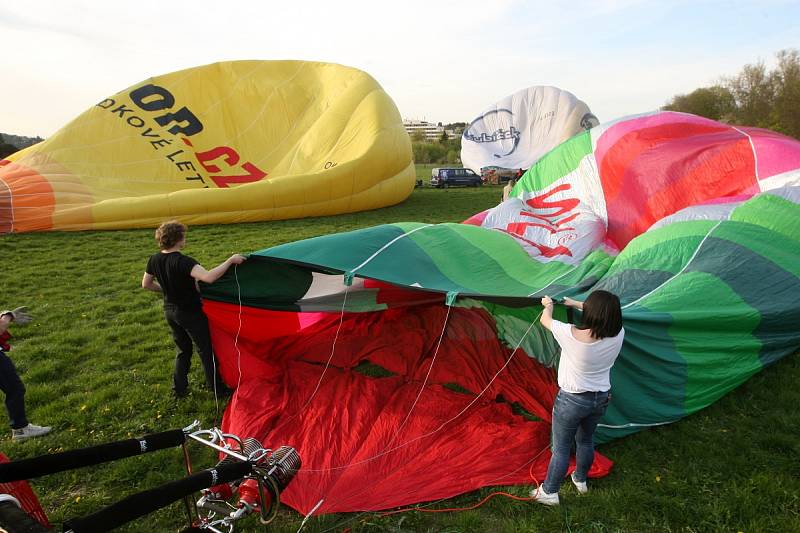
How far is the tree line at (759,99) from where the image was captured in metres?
26.3

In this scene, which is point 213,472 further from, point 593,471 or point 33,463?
point 593,471

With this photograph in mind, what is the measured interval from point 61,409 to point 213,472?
2717mm

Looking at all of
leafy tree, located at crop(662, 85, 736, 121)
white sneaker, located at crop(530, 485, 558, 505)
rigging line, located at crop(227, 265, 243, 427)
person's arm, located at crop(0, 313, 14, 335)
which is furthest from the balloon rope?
leafy tree, located at crop(662, 85, 736, 121)

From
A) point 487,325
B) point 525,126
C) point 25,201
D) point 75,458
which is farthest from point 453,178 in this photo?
point 75,458

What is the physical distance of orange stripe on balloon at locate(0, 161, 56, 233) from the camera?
9.62 metres

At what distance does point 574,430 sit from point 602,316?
2.09ft

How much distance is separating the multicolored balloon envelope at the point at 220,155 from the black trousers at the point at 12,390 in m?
7.52

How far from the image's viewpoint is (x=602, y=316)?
7.61 ft

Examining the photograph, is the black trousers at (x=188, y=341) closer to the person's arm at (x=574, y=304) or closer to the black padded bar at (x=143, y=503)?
the black padded bar at (x=143, y=503)

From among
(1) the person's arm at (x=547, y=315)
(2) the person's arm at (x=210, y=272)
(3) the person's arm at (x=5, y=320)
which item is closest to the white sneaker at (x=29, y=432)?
(3) the person's arm at (x=5, y=320)

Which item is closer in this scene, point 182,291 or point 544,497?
point 544,497

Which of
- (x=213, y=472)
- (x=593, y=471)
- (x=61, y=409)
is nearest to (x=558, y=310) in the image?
(x=593, y=471)

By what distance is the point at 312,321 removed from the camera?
443cm

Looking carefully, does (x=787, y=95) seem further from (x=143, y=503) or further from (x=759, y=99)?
(x=143, y=503)
